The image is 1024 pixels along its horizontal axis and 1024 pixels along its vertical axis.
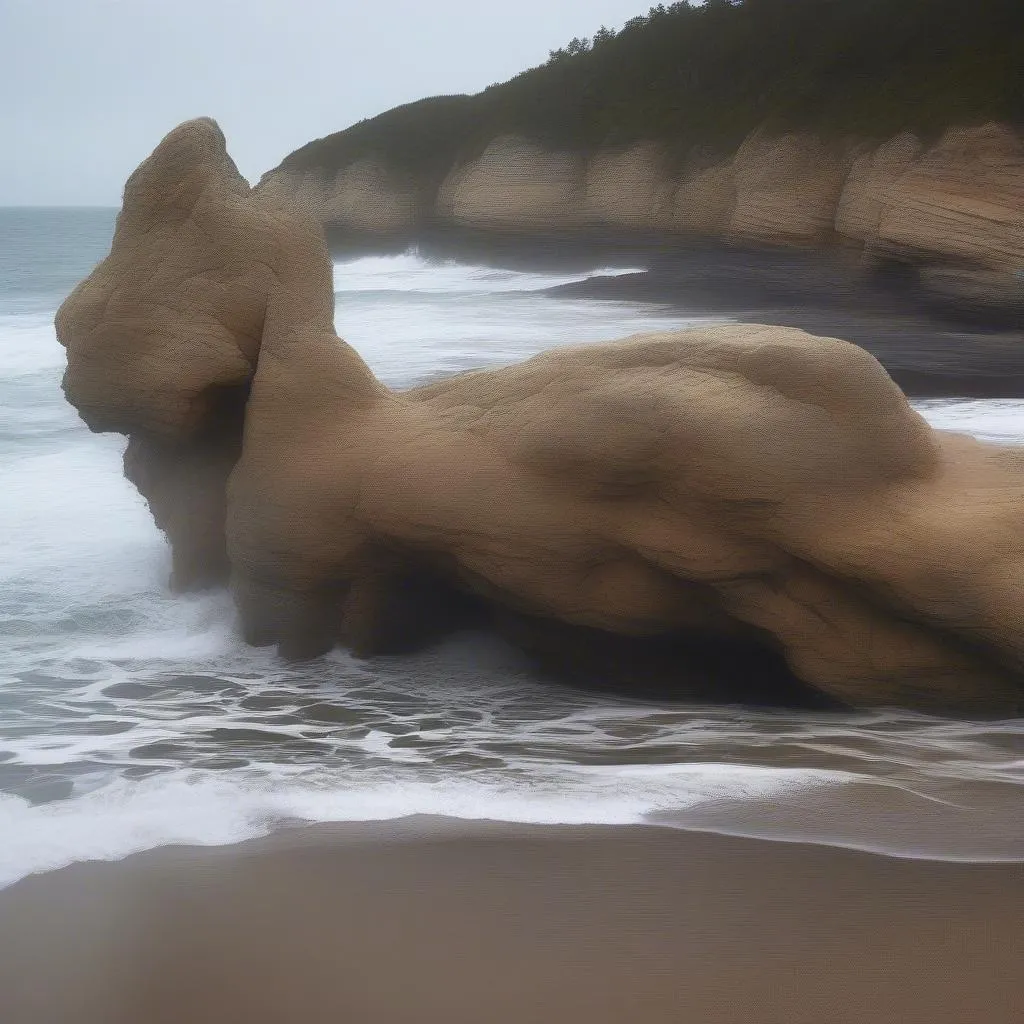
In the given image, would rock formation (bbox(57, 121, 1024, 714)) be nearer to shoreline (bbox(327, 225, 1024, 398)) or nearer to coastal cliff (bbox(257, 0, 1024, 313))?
shoreline (bbox(327, 225, 1024, 398))

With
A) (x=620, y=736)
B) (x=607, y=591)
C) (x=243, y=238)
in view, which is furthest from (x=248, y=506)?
(x=620, y=736)

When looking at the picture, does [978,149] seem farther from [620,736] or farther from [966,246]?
[620,736]

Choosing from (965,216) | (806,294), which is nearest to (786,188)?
(806,294)

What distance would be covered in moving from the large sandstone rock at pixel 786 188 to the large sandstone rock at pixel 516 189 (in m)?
3.95

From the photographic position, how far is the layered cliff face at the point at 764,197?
12.5 metres

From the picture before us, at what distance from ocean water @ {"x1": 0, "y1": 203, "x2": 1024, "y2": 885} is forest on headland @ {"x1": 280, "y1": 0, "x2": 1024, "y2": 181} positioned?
12825 mm

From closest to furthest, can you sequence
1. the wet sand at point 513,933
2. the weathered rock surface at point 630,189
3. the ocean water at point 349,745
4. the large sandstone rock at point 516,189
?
the wet sand at point 513,933
the ocean water at point 349,745
the weathered rock surface at point 630,189
the large sandstone rock at point 516,189

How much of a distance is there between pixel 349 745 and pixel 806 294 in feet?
39.3

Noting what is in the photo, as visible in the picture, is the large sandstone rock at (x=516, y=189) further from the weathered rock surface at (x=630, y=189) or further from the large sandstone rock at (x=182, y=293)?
the large sandstone rock at (x=182, y=293)

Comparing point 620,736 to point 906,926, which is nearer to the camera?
point 906,926

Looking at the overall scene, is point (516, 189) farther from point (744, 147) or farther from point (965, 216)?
point (965, 216)

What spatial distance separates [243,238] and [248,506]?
3.20ft

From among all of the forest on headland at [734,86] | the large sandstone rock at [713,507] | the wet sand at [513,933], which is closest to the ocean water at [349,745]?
the wet sand at [513,933]

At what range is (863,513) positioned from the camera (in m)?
3.34
